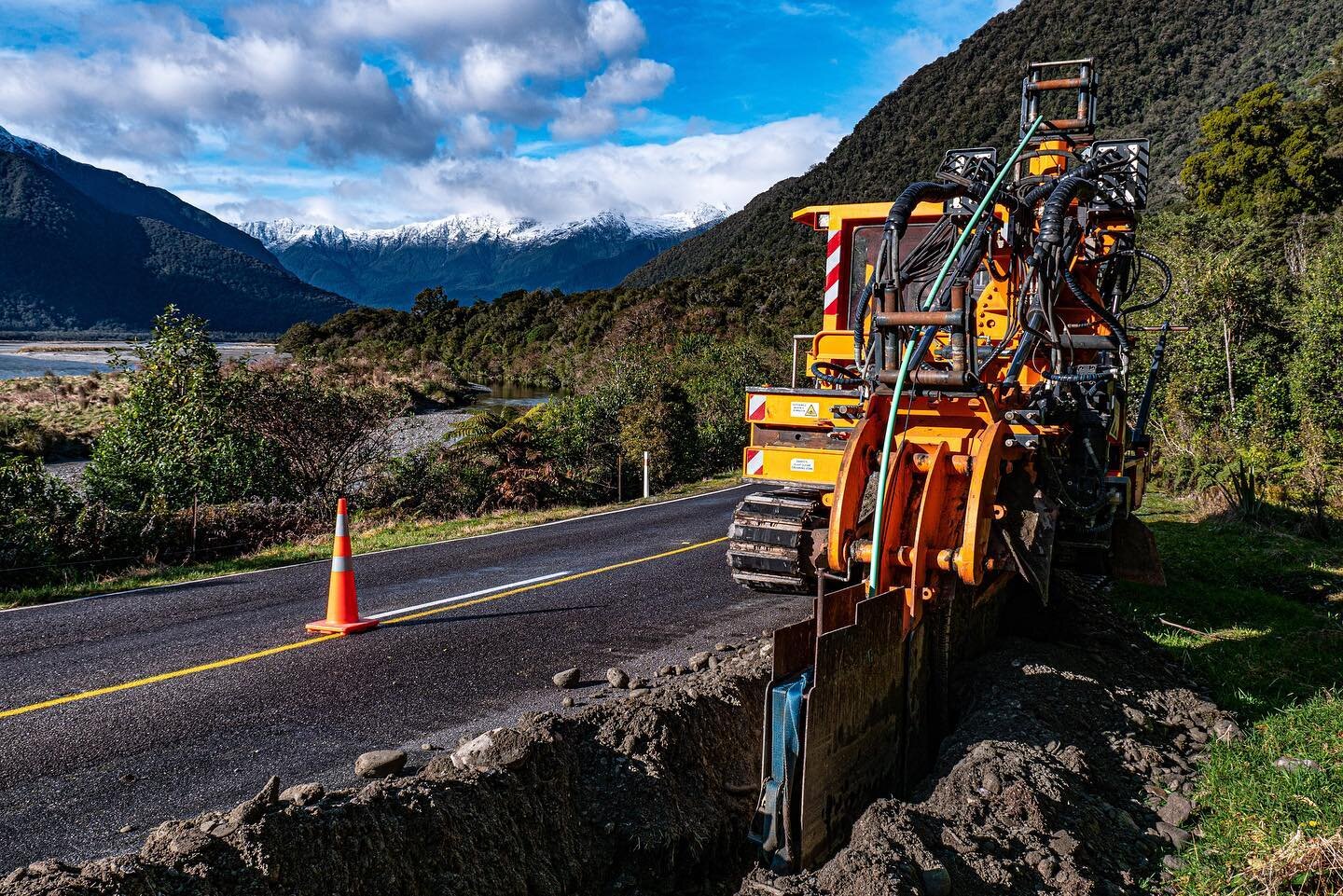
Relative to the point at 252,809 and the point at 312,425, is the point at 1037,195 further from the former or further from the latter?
the point at 312,425

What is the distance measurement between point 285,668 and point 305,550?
529 cm

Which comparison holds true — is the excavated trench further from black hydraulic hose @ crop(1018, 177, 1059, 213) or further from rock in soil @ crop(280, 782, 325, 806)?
black hydraulic hose @ crop(1018, 177, 1059, 213)

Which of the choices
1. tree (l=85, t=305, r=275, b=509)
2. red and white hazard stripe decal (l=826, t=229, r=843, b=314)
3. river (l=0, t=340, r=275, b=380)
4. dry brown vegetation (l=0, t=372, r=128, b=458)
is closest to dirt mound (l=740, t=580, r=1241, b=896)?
red and white hazard stripe decal (l=826, t=229, r=843, b=314)

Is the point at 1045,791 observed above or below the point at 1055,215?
below

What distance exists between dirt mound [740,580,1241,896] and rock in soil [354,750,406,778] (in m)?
1.84

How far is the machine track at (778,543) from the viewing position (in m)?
5.54

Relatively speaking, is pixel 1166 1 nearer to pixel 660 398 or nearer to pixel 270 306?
pixel 660 398

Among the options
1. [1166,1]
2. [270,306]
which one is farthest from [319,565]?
[270,306]

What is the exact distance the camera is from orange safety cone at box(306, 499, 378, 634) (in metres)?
6.95

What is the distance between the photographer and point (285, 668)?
6.02m

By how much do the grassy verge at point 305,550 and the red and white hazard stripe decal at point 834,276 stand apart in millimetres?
6190

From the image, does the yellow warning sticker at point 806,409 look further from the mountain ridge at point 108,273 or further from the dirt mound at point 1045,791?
the mountain ridge at point 108,273

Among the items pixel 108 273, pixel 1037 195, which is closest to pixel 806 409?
pixel 1037 195

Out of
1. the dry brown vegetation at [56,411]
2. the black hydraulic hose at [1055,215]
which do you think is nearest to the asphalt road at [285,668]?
the black hydraulic hose at [1055,215]
